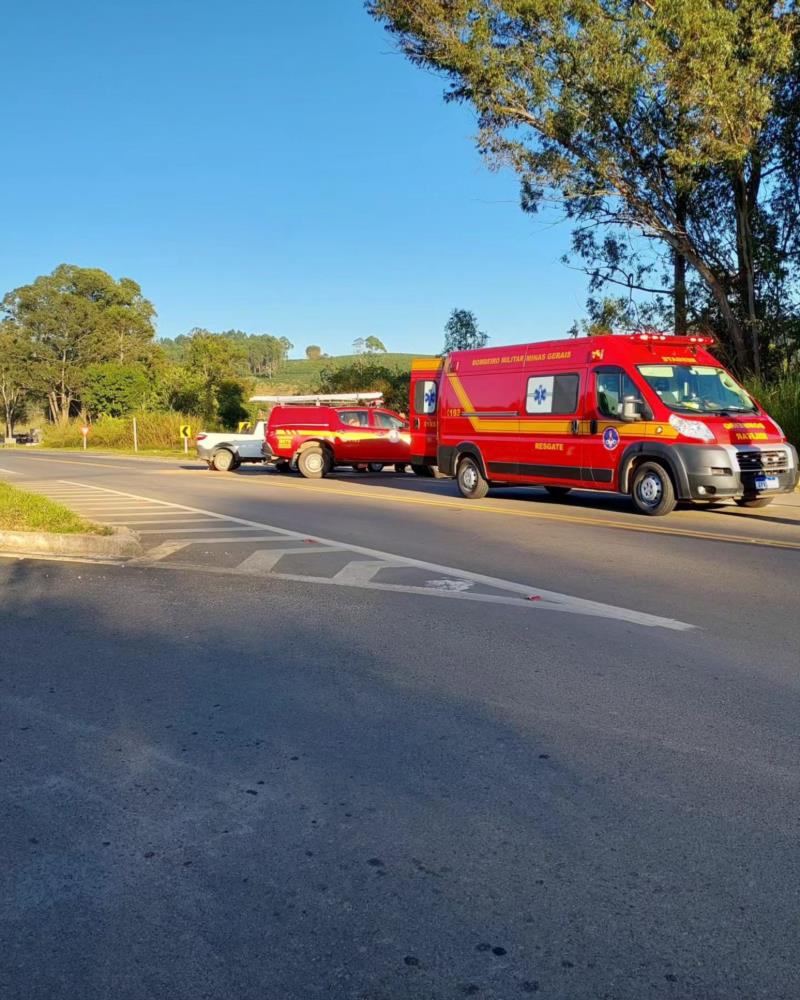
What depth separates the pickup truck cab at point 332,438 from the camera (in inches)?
949

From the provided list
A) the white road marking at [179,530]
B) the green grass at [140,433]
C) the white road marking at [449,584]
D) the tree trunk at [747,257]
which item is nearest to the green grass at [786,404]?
the tree trunk at [747,257]

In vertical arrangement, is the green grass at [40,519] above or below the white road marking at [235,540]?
above

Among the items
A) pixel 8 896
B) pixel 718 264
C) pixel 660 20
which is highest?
pixel 660 20

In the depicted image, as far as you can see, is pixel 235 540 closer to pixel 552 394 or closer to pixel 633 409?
pixel 633 409

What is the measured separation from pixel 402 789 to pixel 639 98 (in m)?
21.5

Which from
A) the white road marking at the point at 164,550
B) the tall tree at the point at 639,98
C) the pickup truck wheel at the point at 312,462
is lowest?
the white road marking at the point at 164,550

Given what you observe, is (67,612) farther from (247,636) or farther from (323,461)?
(323,461)

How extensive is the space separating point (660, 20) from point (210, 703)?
65.2 ft

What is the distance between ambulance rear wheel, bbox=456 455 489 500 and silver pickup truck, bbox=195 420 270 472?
1253 centimetres

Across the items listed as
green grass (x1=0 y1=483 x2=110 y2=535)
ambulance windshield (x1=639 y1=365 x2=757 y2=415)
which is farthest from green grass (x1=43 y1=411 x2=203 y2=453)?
ambulance windshield (x1=639 y1=365 x2=757 y2=415)

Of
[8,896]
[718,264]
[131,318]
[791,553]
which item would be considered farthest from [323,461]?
[131,318]

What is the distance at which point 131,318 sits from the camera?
90.9 m

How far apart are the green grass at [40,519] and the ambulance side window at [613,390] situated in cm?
758

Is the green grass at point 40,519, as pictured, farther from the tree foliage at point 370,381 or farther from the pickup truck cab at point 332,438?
the tree foliage at point 370,381
